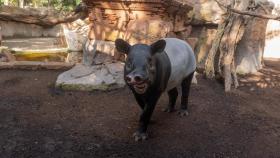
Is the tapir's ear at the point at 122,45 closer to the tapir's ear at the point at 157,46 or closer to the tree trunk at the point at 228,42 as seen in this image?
the tapir's ear at the point at 157,46

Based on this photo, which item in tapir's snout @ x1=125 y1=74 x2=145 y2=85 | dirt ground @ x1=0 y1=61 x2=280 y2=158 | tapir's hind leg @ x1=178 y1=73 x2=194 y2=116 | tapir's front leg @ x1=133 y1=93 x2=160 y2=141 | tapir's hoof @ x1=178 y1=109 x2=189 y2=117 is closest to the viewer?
tapir's snout @ x1=125 y1=74 x2=145 y2=85

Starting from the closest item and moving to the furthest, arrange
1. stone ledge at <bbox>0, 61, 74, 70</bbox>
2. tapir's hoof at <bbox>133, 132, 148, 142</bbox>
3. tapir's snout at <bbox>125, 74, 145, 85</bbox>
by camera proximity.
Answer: tapir's snout at <bbox>125, 74, 145, 85</bbox> → tapir's hoof at <bbox>133, 132, 148, 142</bbox> → stone ledge at <bbox>0, 61, 74, 70</bbox>

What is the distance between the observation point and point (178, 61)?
4.50 m

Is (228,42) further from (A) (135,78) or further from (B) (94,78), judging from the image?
(A) (135,78)

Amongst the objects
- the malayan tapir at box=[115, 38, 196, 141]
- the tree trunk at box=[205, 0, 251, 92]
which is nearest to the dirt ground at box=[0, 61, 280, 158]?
the malayan tapir at box=[115, 38, 196, 141]

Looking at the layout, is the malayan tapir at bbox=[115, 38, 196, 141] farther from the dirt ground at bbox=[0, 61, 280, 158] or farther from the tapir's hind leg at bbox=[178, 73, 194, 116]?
the dirt ground at bbox=[0, 61, 280, 158]

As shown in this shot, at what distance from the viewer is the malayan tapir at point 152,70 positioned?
3.55 meters

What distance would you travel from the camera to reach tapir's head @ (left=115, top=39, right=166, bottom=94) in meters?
3.40

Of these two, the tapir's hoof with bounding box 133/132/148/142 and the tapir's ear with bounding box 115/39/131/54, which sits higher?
the tapir's ear with bounding box 115/39/131/54

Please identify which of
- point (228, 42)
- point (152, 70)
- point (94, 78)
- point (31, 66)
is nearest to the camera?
point (152, 70)

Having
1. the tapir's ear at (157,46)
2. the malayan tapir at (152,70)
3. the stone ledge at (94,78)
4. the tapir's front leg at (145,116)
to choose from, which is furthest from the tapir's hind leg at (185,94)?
the stone ledge at (94,78)

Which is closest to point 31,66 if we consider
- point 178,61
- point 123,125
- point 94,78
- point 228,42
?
point 94,78

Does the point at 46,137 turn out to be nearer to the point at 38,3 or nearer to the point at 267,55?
the point at 267,55

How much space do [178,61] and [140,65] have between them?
111 cm
